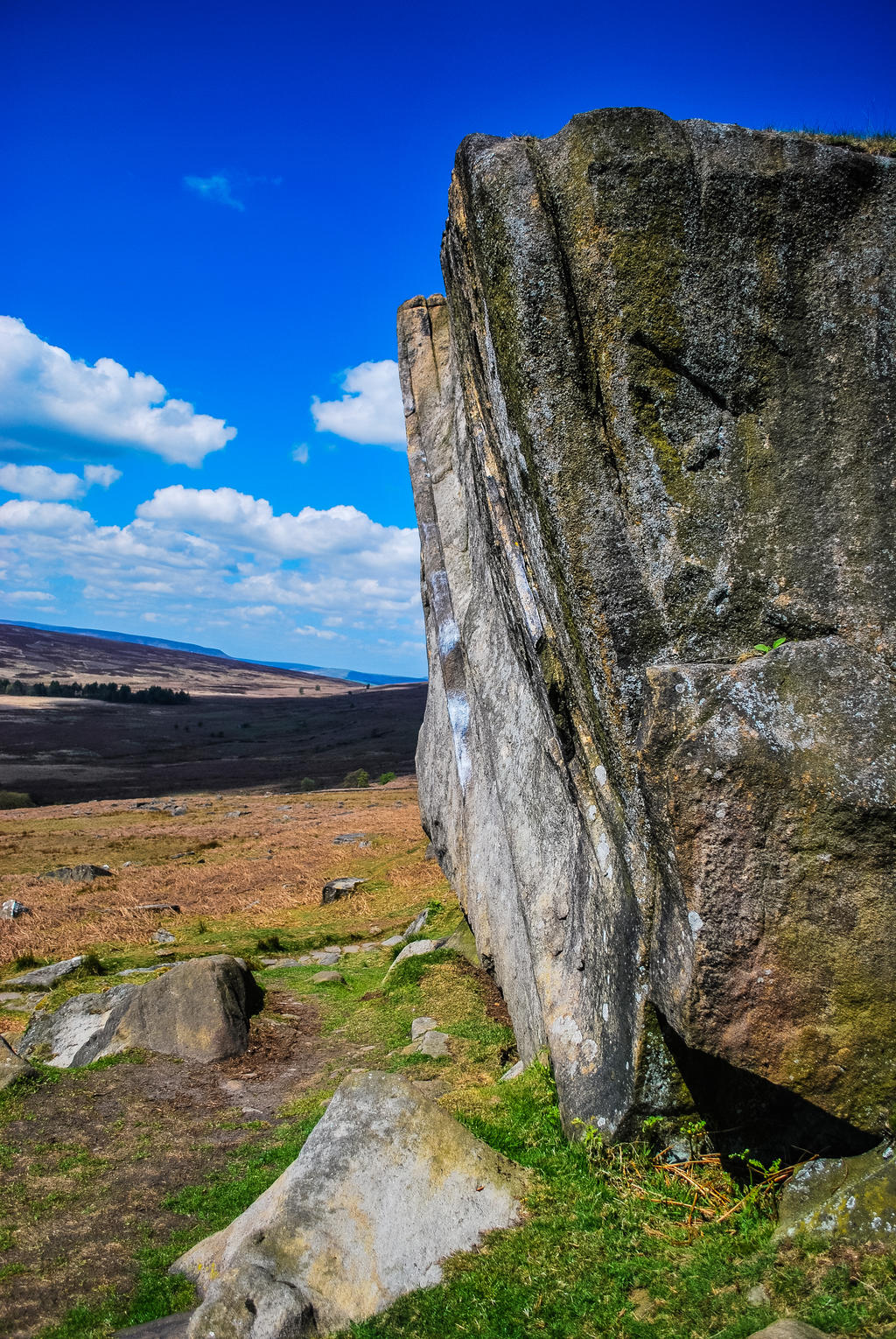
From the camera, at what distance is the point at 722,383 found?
22.0ft

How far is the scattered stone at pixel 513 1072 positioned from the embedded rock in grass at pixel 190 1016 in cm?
455

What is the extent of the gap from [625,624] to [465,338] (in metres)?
4.80

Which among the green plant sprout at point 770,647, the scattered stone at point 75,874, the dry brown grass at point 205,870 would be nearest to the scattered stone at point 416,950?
the dry brown grass at point 205,870

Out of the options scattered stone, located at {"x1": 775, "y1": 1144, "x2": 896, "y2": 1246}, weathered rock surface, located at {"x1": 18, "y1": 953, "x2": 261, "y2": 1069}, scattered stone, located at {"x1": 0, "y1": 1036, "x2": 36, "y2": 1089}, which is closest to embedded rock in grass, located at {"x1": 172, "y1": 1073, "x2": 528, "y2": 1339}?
scattered stone, located at {"x1": 775, "y1": 1144, "x2": 896, "y2": 1246}

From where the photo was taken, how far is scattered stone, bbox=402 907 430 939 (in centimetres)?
1692

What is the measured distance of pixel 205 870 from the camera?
28031 mm

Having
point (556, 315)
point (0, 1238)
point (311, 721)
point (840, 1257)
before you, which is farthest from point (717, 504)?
point (311, 721)

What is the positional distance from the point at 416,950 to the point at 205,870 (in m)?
15.4

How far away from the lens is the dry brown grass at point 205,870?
818 inches

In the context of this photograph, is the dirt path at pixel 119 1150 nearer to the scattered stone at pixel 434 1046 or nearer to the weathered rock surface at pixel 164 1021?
the weathered rock surface at pixel 164 1021

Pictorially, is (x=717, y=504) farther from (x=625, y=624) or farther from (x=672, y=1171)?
(x=672, y=1171)

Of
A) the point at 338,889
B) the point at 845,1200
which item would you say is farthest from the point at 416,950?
the point at 845,1200

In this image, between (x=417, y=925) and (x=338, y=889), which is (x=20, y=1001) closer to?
(x=417, y=925)

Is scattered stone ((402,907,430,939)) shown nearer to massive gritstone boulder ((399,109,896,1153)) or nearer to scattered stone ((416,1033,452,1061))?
scattered stone ((416,1033,452,1061))
